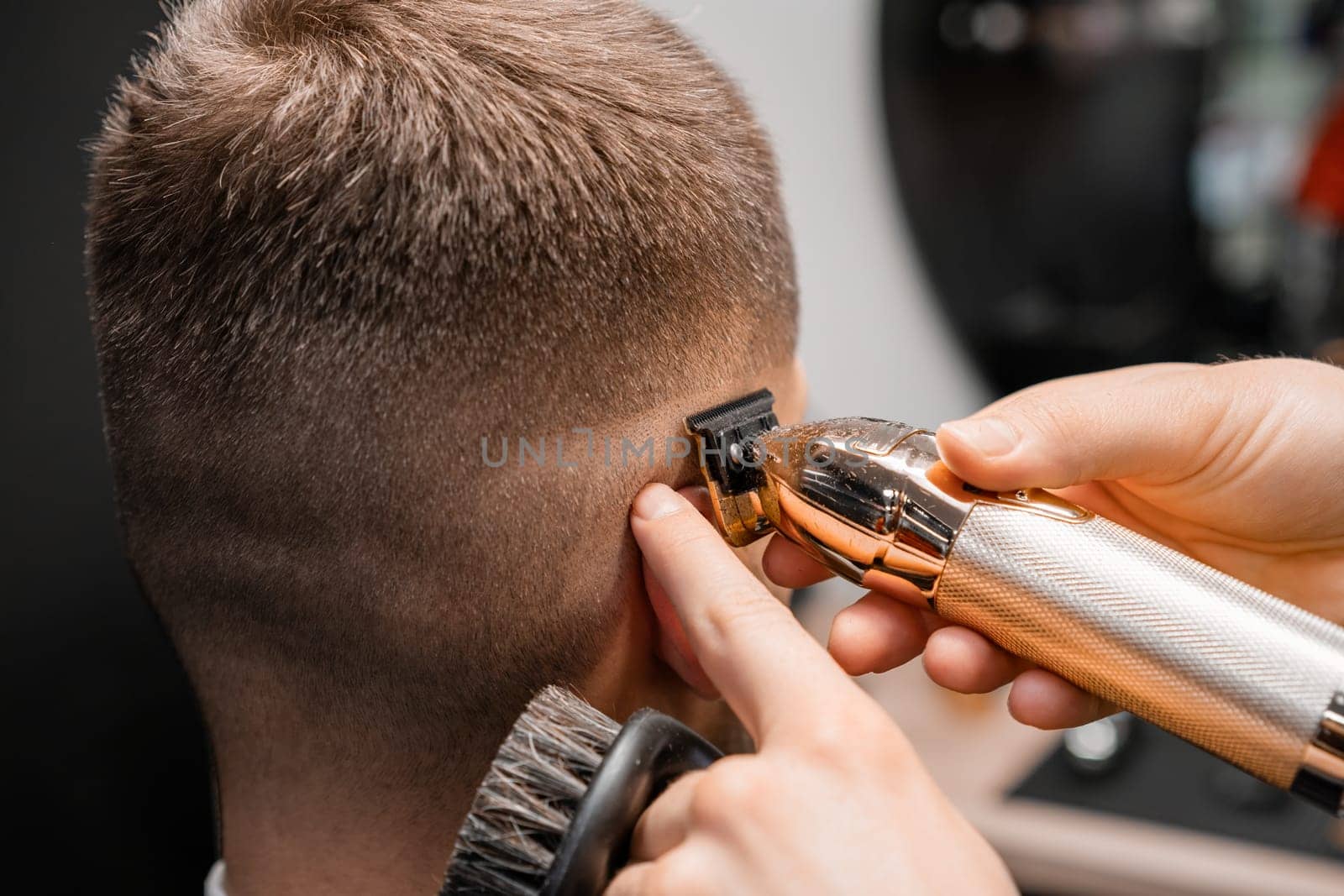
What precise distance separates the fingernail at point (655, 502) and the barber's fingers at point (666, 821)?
178 mm

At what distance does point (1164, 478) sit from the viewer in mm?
892

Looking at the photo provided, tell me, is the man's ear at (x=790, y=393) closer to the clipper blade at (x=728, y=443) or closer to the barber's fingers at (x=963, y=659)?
the clipper blade at (x=728, y=443)

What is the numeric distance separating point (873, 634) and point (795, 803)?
0.97 ft

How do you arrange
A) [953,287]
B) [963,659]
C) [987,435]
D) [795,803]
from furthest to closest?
1. [953,287]
2. [963,659]
3. [987,435]
4. [795,803]

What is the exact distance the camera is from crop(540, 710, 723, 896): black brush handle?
56 centimetres

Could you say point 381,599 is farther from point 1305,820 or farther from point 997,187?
point 997,187

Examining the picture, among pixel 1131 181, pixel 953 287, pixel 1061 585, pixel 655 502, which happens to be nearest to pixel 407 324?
pixel 655 502

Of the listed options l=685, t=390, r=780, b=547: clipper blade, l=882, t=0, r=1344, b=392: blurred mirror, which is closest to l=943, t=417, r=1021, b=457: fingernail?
l=685, t=390, r=780, b=547: clipper blade

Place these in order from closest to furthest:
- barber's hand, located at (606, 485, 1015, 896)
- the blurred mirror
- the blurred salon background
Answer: barber's hand, located at (606, 485, 1015, 896)
the blurred salon background
the blurred mirror

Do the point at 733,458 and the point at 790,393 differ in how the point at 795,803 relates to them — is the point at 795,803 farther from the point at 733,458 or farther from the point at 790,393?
the point at 790,393

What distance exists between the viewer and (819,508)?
0.66 m

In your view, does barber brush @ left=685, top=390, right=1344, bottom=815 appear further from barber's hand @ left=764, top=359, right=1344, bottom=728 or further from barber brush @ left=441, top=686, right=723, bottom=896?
barber brush @ left=441, top=686, right=723, bottom=896

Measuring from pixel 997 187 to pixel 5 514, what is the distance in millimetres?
2015

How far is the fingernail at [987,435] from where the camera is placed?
2.15 ft
